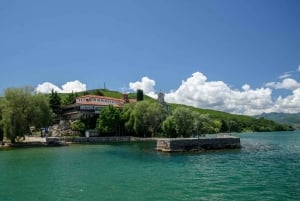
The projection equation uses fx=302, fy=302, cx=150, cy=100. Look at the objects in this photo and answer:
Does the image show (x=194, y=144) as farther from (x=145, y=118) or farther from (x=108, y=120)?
(x=108, y=120)

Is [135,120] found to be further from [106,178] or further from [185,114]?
[106,178]

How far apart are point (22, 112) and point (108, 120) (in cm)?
3442

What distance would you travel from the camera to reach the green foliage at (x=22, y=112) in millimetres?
71250

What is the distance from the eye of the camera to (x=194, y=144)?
61.2m

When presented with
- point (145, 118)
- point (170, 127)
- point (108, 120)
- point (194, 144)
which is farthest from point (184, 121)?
point (108, 120)

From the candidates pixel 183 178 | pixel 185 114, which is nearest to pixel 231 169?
pixel 183 178

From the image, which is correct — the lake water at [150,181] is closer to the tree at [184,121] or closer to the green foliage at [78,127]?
the tree at [184,121]

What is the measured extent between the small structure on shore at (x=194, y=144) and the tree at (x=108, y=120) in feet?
151

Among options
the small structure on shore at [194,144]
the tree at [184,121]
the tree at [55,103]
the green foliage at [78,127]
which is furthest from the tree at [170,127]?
the tree at [55,103]

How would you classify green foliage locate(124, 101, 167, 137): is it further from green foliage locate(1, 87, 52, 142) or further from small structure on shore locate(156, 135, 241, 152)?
small structure on shore locate(156, 135, 241, 152)

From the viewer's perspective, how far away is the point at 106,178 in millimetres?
30859

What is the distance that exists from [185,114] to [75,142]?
34.3m

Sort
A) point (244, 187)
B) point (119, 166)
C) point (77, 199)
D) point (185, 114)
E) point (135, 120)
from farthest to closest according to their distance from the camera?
point (135, 120) → point (185, 114) → point (119, 166) → point (244, 187) → point (77, 199)

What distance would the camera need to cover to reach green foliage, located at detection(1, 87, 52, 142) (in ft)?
234
